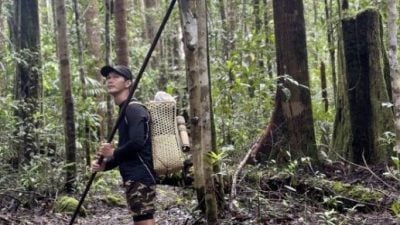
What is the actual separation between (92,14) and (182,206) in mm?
9478

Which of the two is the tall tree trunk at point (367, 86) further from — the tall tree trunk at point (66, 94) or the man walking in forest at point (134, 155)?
the man walking in forest at point (134, 155)

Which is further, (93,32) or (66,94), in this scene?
(93,32)

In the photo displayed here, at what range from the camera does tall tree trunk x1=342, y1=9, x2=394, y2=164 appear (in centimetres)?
890

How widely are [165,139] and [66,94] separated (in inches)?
155

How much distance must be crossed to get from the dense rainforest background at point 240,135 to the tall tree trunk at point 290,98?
0.06 feet

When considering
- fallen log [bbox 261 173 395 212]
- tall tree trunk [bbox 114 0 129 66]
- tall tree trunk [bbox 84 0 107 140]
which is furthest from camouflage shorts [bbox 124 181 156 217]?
tall tree trunk [bbox 84 0 107 140]

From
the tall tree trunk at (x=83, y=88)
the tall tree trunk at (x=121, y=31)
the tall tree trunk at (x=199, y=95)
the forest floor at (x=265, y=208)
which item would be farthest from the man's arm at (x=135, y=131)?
the tall tree trunk at (x=121, y=31)

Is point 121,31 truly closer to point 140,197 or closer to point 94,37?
point 94,37

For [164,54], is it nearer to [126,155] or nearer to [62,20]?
[62,20]

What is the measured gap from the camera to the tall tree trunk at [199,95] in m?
5.70

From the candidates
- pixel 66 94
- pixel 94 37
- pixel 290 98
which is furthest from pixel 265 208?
pixel 94 37

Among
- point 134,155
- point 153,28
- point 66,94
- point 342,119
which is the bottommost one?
point 342,119

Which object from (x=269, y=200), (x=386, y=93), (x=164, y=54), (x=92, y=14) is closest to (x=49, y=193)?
(x=269, y=200)

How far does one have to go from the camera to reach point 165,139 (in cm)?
513
